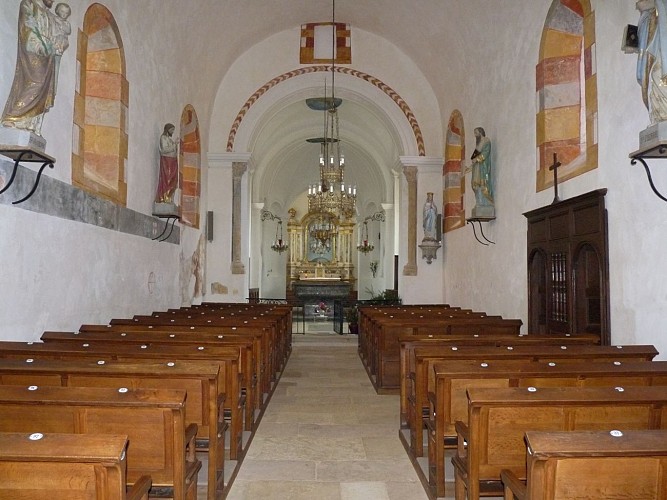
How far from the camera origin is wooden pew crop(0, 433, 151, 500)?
1.59 metres

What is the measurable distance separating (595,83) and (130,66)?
18.9 ft

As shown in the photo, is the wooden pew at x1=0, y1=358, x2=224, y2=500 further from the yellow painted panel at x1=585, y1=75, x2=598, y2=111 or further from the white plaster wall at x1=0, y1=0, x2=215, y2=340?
the yellow painted panel at x1=585, y1=75, x2=598, y2=111

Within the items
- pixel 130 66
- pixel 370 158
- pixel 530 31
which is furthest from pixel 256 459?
pixel 370 158

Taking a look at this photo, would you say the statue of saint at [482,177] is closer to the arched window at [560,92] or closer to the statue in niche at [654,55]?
the arched window at [560,92]

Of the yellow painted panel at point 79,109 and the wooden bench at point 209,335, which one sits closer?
the wooden bench at point 209,335

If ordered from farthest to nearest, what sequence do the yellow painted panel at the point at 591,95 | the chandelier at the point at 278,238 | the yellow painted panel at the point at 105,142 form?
1. the chandelier at the point at 278,238
2. the yellow painted panel at the point at 105,142
3. the yellow painted panel at the point at 591,95

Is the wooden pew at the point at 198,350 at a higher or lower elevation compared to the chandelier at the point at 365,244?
lower

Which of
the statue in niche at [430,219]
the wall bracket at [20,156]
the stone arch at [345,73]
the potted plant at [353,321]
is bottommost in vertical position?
the potted plant at [353,321]

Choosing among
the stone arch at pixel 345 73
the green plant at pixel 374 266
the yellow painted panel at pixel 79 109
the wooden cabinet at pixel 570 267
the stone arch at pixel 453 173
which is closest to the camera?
the wooden cabinet at pixel 570 267

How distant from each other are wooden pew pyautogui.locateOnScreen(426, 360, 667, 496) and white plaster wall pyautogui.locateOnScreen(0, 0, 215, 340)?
11.2 feet

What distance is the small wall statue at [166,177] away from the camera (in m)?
8.22

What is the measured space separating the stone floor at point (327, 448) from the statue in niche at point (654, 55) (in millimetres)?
3045

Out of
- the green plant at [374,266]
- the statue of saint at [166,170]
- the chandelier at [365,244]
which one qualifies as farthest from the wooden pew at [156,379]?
the chandelier at [365,244]

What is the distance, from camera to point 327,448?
14.1 feet
